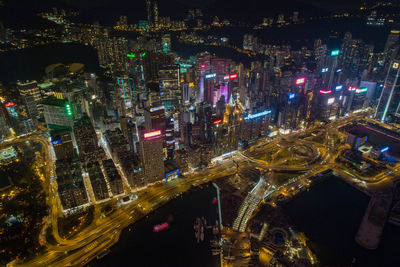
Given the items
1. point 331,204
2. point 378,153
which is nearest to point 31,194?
point 331,204

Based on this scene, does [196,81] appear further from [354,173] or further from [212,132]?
[354,173]

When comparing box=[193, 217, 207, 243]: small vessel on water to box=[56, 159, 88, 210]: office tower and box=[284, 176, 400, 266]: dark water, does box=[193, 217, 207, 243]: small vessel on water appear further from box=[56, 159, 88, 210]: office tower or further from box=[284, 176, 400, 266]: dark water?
box=[56, 159, 88, 210]: office tower

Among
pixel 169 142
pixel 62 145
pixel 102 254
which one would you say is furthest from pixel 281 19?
pixel 102 254

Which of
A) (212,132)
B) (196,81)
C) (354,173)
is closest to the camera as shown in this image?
(354,173)

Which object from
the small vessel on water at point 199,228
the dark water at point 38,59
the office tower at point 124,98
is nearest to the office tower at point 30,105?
the dark water at point 38,59

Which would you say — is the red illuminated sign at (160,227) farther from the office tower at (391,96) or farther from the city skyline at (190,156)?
the office tower at (391,96)

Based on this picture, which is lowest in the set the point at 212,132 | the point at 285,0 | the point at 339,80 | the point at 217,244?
the point at 217,244
